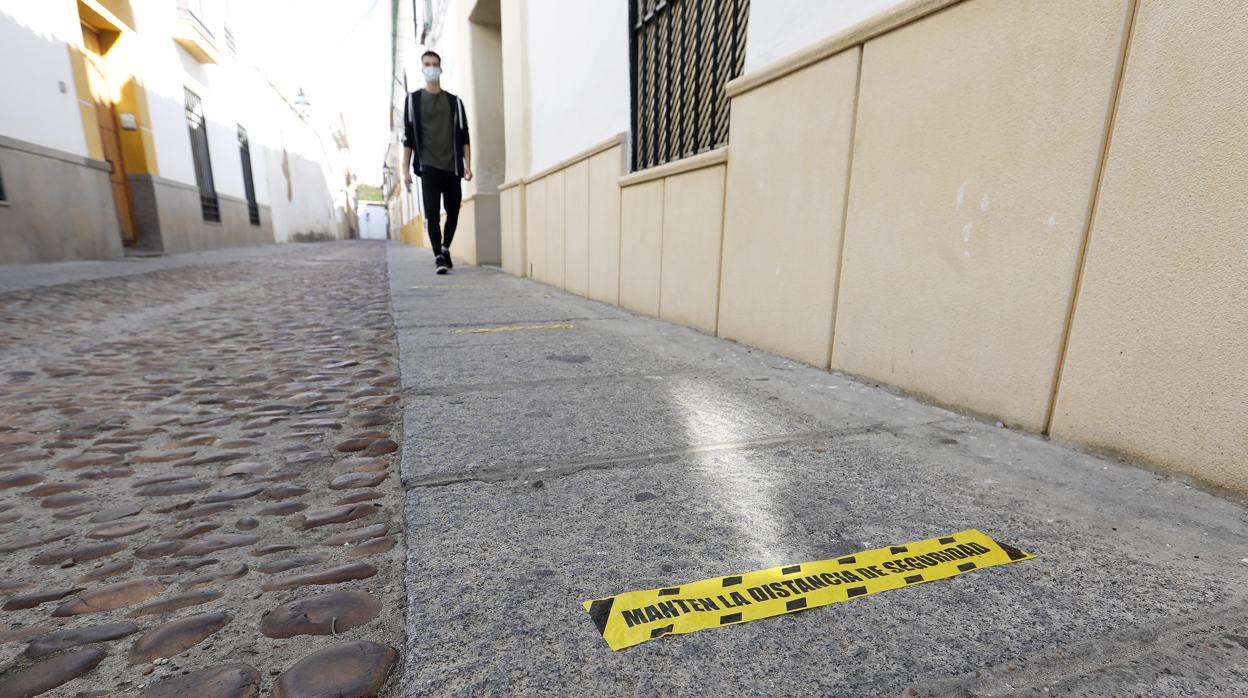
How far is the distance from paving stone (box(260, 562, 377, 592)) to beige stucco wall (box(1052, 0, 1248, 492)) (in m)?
1.71

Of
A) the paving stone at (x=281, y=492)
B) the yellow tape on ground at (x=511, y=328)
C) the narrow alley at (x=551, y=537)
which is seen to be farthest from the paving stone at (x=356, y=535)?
the yellow tape on ground at (x=511, y=328)

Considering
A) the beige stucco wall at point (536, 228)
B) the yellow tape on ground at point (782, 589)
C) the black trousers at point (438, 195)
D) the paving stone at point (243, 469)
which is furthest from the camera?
the black trousers at point (438, 195)

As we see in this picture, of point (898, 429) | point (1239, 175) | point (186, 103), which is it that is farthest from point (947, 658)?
point (186, 103)

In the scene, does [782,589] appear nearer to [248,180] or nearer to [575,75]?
[575,75]

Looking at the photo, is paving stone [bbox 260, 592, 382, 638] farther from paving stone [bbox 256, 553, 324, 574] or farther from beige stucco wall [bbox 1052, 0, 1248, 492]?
beige stucco wall [bbox 1052, 0, 1248, 492]

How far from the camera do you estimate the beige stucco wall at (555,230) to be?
5.41 m

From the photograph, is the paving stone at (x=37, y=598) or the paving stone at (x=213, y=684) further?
the paving stone at (x=37, y=598)

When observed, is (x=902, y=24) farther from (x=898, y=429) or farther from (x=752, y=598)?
(x=752, y=598)

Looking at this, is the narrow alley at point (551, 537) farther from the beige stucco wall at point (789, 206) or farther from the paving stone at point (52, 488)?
the beige stucco wall at point (789, 206)

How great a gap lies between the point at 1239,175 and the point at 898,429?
35.3 inches

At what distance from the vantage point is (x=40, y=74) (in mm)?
7398

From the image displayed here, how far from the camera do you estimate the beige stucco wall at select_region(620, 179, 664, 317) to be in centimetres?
367

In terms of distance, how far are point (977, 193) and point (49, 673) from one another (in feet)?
7.26

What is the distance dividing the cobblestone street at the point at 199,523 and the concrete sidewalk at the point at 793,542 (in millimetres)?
118
